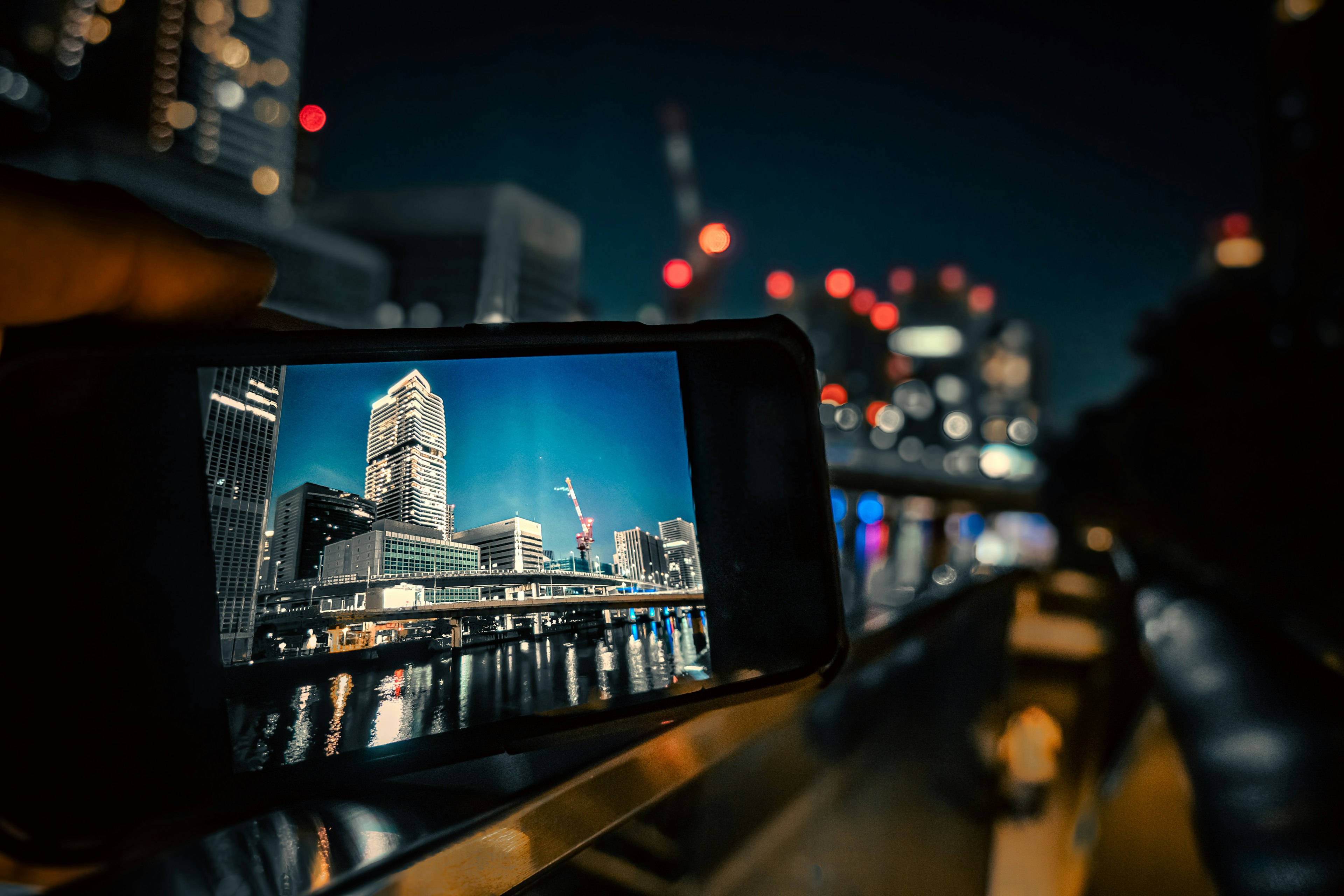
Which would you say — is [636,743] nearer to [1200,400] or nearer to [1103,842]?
[1103,842]

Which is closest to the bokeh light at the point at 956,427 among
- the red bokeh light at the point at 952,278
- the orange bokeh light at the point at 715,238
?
the red bokeh light at the point at 952,278

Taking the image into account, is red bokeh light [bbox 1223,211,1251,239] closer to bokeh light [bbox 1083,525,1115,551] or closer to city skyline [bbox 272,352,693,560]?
bokeh light [bbox 1083,525,1115,551]

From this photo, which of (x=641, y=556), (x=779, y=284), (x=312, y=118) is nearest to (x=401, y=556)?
(x=641, y=556)

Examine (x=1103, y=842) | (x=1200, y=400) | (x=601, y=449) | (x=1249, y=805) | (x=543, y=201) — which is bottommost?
(x=1103, y=842)

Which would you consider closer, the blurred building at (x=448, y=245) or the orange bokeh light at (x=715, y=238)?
the blurred building at (x=448, y=245)

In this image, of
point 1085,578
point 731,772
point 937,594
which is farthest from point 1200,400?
point 731,772

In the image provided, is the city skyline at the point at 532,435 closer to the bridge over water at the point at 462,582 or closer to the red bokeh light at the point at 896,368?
the bridge over water at the point at 462,582
